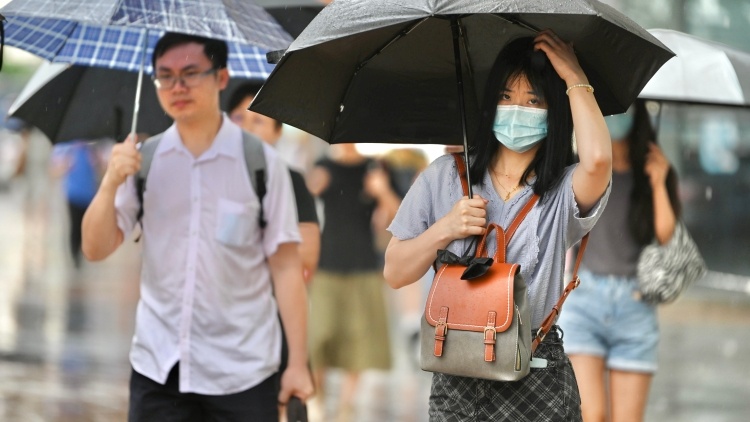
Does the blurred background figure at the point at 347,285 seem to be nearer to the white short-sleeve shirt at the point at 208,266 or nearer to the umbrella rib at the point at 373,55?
the white short-sleeve shirt at the point at 208,266

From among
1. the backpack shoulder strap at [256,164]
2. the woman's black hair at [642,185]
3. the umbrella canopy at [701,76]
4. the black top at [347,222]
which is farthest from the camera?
the black top at [347,222]

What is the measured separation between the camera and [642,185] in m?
6.36

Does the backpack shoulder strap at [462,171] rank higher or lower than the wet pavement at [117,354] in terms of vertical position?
higher

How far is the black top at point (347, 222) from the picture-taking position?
8625 millimetres

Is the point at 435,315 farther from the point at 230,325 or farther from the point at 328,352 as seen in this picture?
the point at 328,352

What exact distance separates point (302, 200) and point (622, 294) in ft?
5.28

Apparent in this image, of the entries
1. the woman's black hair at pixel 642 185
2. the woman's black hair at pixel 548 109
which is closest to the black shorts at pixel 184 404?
the woman's black hair at pixel 548 109

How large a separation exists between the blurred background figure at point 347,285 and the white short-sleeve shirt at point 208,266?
347 centimetres

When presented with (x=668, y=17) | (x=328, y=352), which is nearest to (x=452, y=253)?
(x=328, y=352)

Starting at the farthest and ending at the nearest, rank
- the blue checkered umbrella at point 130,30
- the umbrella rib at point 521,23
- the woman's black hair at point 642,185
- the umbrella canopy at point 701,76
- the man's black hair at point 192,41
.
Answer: the woman's black hair at point 642,185, the umbrella canopy at point 701,76, the man's black hair at point 192,41, the blue checkered umbrella at point 130,30, the umbrella rib at point 521,23

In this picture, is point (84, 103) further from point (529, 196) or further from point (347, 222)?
point (347, 222)

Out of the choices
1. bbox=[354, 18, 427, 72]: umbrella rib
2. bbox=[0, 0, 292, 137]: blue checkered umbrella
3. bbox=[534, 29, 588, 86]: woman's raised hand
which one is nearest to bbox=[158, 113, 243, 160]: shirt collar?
bbox=[0, 0, 292, 137]: blue checkered umbrella

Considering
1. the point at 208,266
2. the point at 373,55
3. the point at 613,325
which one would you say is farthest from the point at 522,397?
the point at 613,325

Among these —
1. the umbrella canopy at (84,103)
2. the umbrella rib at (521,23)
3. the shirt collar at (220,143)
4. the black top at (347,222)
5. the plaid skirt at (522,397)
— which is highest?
the umbrella rib at (521,23)
